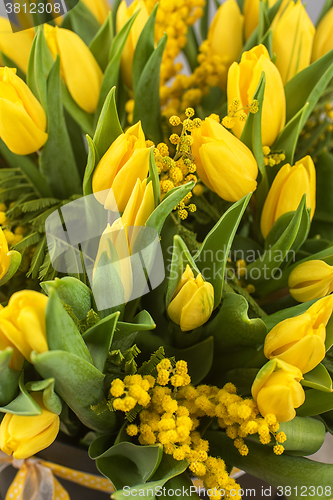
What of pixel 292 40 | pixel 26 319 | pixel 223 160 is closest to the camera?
pixel 26 319

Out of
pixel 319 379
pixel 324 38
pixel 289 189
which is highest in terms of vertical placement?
pixel 324 38

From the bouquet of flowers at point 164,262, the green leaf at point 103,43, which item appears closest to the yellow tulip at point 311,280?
the bouquet of flowers at point 164,262

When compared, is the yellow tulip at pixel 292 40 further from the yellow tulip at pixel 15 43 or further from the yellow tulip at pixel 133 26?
the yellow tulip at pixel 15 43

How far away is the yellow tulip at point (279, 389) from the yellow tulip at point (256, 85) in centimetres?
22

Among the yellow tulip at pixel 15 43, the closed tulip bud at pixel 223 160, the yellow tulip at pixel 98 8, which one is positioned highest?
the yellow tulip at pixel 98 8

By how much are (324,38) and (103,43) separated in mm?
257

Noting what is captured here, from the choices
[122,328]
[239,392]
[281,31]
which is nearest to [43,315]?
[122,328]

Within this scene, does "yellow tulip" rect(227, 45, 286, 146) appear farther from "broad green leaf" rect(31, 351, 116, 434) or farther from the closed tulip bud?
"broad green leaf" rect(31, 351, 116, 434)

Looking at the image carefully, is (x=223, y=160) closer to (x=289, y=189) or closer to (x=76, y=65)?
(x=289, y=189)

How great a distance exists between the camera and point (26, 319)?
0.24m

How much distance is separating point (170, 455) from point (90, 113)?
1.21ft

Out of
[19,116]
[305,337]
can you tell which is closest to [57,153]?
[19,116]

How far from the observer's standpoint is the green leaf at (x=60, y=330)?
234 millimetres

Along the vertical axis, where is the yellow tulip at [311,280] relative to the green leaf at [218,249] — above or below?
below
